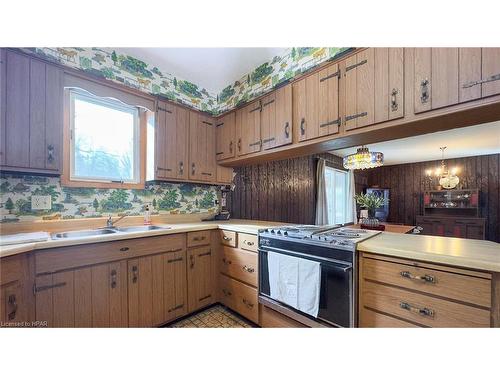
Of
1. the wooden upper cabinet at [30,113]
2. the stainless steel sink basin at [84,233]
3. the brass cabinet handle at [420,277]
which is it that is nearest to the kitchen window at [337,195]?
the brass cabinet handle at [420,277]

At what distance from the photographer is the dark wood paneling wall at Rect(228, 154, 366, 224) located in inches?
102

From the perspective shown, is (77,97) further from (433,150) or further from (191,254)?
(433,150)

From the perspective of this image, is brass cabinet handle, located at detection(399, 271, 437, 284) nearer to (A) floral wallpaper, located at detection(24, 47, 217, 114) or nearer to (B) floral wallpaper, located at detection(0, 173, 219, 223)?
(B) floral wallpaper, located at detection(0, 173, 219, 223)

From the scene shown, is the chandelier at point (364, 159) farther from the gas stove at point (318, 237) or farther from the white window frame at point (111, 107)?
the white window frame at point (111, 107)

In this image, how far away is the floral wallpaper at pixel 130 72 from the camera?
167 cm

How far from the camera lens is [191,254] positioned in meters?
1.88

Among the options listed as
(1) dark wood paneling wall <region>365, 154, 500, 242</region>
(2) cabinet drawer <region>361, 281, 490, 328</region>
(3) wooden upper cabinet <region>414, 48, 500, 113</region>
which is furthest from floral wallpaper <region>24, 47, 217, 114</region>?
(1) dark wood paneling wall <region>365, 154, 500, 242</region>

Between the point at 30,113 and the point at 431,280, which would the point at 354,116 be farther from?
the point at 30,113

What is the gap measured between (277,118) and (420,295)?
5.21 ft

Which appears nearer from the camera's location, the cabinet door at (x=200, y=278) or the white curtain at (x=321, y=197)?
the cabinet door at (x=200, y=278)

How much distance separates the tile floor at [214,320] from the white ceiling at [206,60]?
249cm

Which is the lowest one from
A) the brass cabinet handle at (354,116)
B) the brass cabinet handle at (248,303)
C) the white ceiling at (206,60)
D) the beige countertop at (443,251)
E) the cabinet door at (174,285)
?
the brass cabinet handle at (248,303)

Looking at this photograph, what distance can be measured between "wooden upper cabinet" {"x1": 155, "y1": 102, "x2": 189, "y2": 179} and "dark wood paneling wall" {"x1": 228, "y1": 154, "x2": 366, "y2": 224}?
0.80 meters
